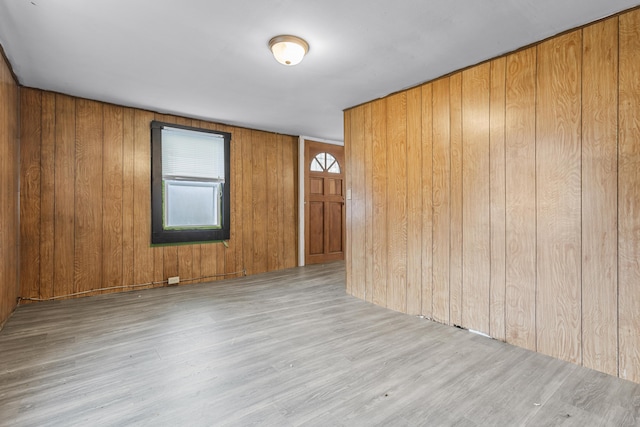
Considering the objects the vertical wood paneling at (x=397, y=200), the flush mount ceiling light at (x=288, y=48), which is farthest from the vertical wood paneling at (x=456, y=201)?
the flush mount ceiling light at (x=288, y=48)

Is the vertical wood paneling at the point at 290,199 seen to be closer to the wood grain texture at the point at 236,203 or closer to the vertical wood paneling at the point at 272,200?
the vertical wood paneling at the point at 272,200

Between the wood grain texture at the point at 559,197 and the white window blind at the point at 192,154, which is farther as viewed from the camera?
the white window blind at the point at 192,154

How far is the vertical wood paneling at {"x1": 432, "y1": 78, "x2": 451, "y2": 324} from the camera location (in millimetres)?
2836

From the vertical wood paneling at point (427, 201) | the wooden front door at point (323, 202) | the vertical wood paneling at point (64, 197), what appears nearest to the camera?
the vertical wood paneling at point (427, 201)

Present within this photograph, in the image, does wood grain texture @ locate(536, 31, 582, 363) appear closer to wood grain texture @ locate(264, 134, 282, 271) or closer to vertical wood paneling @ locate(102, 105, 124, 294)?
wood grain texture @ locate(264, 134, 282, 271)

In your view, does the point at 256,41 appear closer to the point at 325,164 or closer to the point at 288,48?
the point at 288,48

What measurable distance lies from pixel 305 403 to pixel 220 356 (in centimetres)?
83

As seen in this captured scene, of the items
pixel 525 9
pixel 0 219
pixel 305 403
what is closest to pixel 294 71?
pixel 525 9

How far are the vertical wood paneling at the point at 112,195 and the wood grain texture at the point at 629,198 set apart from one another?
482 centimetres

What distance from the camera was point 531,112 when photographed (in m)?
2.31

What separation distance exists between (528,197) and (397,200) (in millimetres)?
1202

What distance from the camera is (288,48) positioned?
90.0 inches

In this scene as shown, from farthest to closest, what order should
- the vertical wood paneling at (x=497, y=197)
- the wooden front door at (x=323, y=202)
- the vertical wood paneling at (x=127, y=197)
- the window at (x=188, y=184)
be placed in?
the wooden front door at (x=323, y=202)
the window at (x=188, y=184)
the vertical wood paneling at (x=127, y=197)
the vertical wood paneling at (x=497, y=197)

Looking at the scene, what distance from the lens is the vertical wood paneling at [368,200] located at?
354 cm
